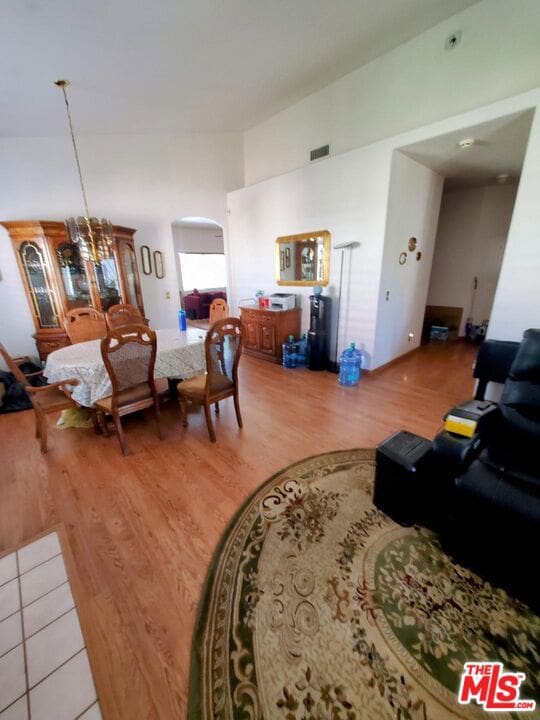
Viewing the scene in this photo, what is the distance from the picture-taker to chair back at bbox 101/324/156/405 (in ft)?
6.61

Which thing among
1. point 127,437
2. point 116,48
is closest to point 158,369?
point 127,437

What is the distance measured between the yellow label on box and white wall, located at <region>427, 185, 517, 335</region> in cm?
505

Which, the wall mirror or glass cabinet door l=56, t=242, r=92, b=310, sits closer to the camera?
glass cabinet door l=56, t=242, r=92, b=310

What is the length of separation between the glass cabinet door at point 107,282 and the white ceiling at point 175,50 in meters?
1.68

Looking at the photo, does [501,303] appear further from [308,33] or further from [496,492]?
[308,33]

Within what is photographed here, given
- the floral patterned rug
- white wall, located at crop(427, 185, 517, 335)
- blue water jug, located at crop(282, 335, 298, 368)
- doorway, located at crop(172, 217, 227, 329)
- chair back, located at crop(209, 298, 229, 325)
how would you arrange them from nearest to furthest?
1. the floral patterned rug
2. chair back, located at crop(209, 298, 229, 325)
3. blue water jug, located at crop(282, 335, 298, 368)
4. white wall, located at crop(427, 185, 517, 335)
5. doorway, located at crop(172, 217, 227, 329)

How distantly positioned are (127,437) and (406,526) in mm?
2316

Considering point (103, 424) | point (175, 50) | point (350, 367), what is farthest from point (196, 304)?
point (103, 424)

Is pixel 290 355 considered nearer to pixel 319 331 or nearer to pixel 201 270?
pixel 319 331

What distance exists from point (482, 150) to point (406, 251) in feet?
3.99

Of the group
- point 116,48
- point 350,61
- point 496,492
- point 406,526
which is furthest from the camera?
point 350,61

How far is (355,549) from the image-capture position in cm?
151

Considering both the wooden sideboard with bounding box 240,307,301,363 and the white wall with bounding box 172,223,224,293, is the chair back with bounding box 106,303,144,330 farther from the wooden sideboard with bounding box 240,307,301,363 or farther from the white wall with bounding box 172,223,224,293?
the white wall with bounding box 172,223,224,293

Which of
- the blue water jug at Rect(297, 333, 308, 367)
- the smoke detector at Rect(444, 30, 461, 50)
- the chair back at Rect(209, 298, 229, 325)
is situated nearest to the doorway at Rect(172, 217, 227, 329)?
the blue water jug at Rect(297, 333, 308, 367)
